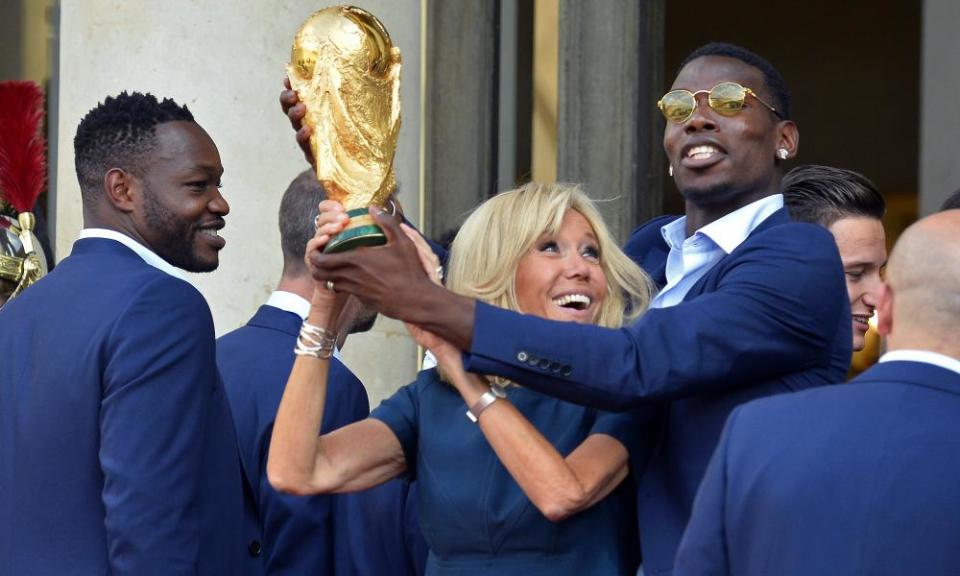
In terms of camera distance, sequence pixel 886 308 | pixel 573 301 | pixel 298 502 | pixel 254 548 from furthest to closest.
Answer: pixel 298 502, pixel 254 548, pixel 573 301, pixel 886 308

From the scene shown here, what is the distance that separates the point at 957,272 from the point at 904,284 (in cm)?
9

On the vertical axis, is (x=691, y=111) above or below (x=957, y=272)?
above

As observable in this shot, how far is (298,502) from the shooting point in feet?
15.3

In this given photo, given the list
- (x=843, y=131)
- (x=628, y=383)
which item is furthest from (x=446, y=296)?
(x=843, y=131)

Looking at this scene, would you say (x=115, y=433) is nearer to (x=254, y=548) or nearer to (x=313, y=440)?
(x=313, y=440)

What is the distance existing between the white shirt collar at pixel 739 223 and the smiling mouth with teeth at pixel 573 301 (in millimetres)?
271

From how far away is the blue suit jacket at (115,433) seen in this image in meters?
3.80

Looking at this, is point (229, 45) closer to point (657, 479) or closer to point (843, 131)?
point (657, 479)

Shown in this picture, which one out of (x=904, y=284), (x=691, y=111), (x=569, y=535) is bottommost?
(x=569, y=535)

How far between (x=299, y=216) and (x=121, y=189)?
95 cm

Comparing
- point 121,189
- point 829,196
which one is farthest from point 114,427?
point 829,196

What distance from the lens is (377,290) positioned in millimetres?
3475

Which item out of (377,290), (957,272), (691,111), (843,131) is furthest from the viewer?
(843,131)

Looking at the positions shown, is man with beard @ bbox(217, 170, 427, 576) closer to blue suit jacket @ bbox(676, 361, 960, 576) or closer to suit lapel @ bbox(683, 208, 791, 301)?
suit lapel @ bbox(683, 208, 791, 301)
